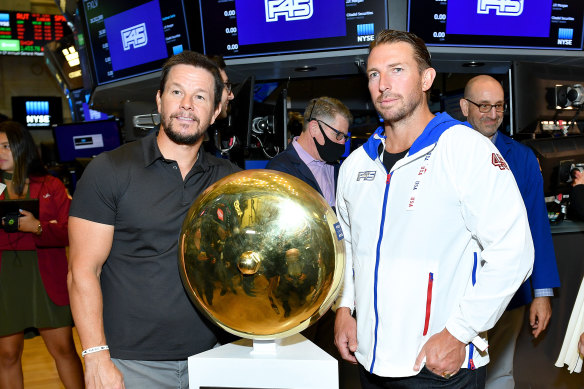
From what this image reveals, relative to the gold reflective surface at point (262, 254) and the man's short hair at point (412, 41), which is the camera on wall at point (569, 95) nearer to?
the man's short hair at point (412, 41)

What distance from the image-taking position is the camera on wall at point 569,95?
9.82 feet

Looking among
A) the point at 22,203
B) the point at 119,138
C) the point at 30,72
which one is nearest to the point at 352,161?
→ the point at 22,203

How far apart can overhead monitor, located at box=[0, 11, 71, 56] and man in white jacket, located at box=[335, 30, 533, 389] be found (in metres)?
13.2

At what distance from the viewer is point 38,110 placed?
46.0ft

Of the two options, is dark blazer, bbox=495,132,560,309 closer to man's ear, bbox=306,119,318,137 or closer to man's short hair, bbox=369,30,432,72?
man's ear, bbox=306,119,318,137

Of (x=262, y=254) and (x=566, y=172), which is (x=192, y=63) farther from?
(x=566, y=172)

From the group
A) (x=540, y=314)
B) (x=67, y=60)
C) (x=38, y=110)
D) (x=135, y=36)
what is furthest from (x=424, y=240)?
(x=38, y=110)

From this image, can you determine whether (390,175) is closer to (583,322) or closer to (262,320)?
(262,320)

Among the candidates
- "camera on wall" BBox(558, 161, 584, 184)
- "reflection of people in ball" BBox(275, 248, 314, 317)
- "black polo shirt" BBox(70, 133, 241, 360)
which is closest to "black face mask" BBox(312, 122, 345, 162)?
"camera on wall" BBox(558, 161, 584, 184)

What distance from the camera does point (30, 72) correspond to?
14.7m

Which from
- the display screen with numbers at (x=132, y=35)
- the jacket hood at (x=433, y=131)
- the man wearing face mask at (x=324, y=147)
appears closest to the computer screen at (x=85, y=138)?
the display screen with numbers at (x=132, y=35)

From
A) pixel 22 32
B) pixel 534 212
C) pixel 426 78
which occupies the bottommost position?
pixel 534 212

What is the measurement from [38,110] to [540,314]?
14.1m

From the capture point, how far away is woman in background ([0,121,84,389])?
3.07 meters
